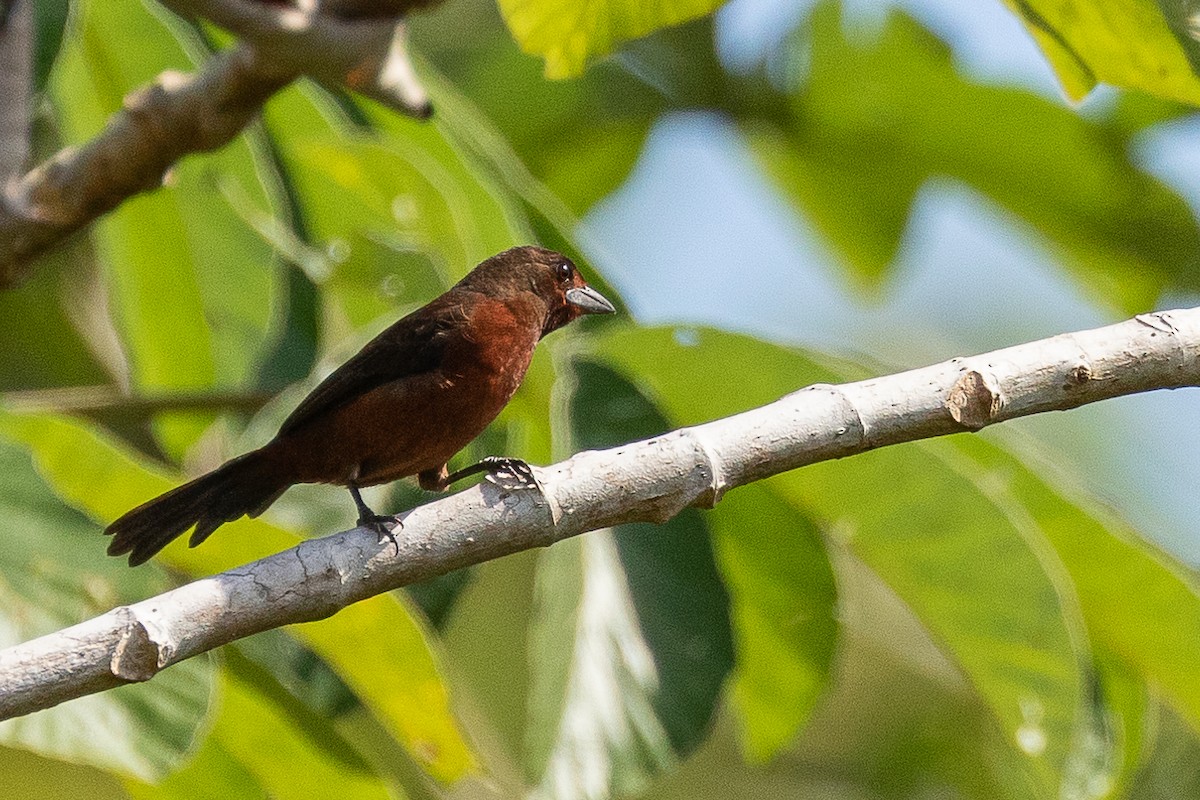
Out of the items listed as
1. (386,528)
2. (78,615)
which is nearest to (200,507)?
(78,615)

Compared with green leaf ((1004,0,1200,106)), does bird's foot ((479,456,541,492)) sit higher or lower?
lower

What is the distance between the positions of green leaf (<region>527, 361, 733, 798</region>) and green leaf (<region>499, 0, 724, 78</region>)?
2.05 ft

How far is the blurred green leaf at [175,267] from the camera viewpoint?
12.7 ft

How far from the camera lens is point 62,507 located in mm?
2676

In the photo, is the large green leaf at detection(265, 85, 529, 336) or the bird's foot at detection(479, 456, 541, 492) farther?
the large green leaf at detection(265, 85, 529, 336)

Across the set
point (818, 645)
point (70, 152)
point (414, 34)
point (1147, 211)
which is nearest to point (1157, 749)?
point (1147, 211)

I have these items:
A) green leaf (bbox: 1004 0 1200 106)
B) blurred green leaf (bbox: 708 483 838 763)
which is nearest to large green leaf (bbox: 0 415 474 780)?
blurred green leaf (bbox: 708 483 838 763)

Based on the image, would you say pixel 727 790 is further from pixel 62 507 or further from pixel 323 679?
pixel 62 507

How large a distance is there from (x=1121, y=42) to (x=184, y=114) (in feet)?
5.57

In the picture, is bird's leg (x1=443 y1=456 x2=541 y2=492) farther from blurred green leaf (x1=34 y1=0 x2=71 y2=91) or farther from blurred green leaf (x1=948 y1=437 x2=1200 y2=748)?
blurred green leaf (x1=34 y1=0 x2=71 y2=91)

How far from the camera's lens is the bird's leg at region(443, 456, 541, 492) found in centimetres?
223

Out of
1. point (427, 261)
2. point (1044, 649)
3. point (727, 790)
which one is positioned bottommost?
point (727, 790)

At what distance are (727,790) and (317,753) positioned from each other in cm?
435

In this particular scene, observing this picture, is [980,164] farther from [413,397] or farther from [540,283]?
[413,397]
